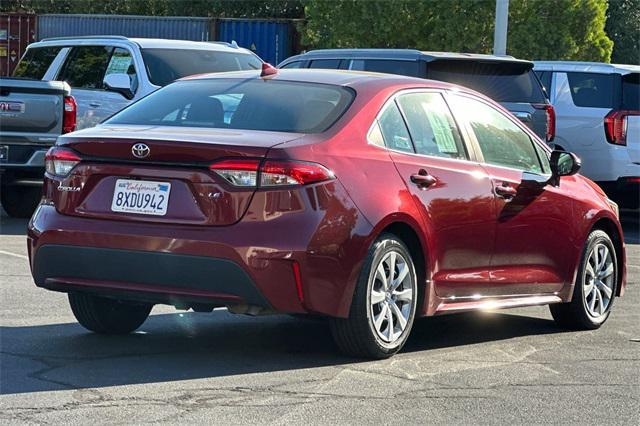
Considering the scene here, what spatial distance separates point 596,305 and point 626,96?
333 inches

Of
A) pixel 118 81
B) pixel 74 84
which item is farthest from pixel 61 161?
pixel 74 84

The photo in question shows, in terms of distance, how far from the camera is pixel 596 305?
895 cm

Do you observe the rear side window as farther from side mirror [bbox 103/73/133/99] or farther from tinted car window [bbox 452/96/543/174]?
tinted car window [bbox 452/96/543/174]

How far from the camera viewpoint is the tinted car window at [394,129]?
290 inches

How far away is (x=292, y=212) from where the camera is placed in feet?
21.6

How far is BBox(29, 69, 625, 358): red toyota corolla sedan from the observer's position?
260 inches

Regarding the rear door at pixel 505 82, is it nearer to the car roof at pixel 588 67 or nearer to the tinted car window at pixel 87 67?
the car roof at pixel 588 67

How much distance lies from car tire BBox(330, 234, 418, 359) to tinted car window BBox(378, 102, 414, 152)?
55 cm

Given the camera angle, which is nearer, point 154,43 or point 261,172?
point 261,172

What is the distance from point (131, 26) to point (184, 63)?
990 inches

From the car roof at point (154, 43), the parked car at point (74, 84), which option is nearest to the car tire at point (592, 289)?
the parked car at point (74, 84)

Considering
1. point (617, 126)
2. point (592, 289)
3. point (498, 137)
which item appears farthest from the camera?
point (617, 126)

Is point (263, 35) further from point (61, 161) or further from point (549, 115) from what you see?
point (61, 161)

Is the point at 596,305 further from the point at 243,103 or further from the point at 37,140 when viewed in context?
the point at 37,140
